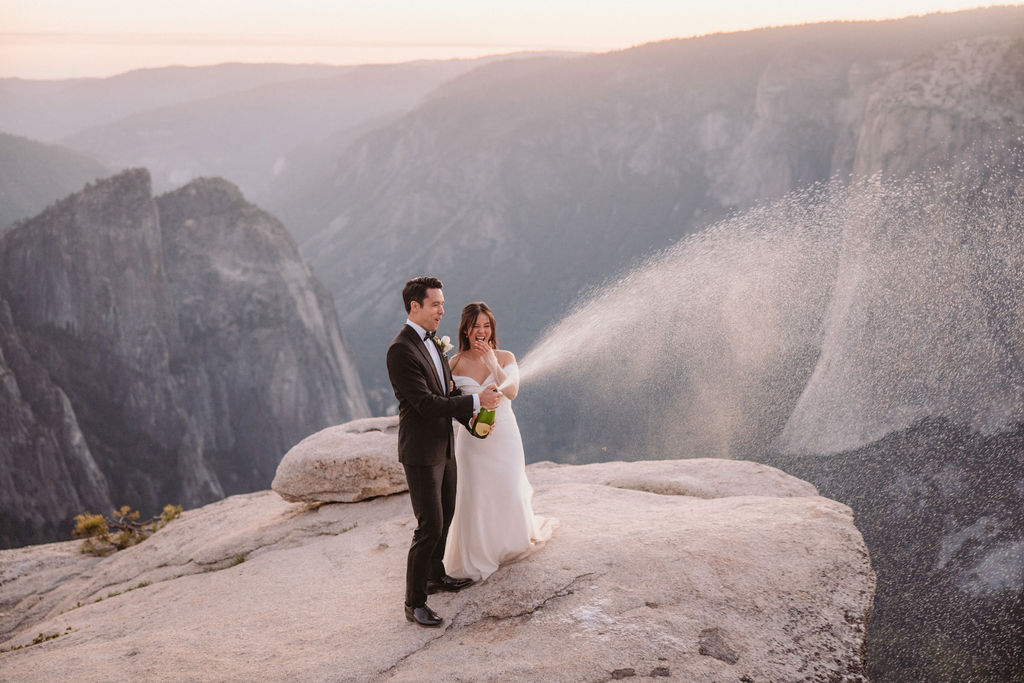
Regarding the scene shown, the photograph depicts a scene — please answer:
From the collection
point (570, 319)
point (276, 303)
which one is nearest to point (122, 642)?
point (570, 319)

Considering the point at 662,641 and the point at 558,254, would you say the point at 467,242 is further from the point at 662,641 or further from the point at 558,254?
the point at 662,641

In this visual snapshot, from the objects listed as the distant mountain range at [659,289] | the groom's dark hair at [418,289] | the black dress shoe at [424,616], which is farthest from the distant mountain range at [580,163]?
the black dress shoe at [424,616]

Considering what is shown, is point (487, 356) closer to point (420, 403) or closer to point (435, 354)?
point (435, 354)

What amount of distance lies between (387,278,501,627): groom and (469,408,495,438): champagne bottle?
15 centimetres

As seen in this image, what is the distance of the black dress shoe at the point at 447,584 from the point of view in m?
7.78

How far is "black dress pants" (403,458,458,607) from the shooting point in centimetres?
708

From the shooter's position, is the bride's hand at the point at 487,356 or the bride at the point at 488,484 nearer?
the bride's hand at the point at 487,356

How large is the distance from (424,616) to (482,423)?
6.09 feet

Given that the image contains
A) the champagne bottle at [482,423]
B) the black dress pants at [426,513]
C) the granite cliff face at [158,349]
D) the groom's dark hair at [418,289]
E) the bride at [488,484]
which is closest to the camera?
the groom's dark hair at [418,289]

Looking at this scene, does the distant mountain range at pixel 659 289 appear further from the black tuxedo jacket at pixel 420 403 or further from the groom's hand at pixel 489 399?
the black tuxedo jacket at pixel 420 403

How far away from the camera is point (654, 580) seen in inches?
291

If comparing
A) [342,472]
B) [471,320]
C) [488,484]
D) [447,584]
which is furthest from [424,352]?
[342,472]

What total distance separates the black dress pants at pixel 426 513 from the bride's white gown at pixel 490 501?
33cm

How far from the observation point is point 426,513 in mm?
7121
